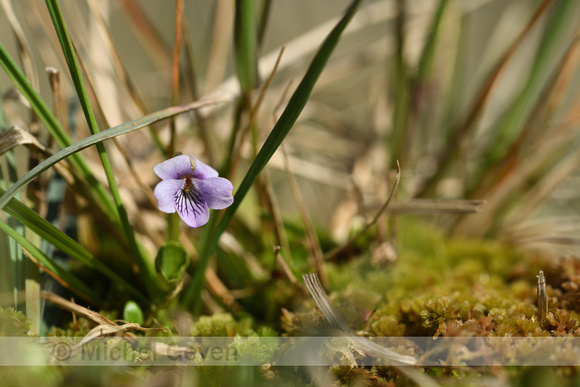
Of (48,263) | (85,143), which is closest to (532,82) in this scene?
(85,143)

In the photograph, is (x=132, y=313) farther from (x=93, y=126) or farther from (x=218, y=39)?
(x=218, y=39)

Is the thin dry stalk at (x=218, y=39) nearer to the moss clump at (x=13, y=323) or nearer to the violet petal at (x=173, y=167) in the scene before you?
the violet petal at (x=173, y=167)

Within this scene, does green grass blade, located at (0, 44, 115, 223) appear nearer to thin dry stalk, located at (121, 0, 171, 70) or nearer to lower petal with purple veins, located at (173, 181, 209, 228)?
lower petal with purple veins, located at (173, 181, 209, 228)

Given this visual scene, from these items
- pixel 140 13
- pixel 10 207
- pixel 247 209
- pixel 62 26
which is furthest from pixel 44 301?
pixel 140 13

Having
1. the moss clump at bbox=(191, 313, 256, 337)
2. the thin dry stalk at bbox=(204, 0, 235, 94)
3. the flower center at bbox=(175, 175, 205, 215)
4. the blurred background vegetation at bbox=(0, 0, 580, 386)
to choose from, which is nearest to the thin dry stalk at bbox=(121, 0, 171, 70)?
the blurred background vegetation at bbox=(0, 0, 580, 386)

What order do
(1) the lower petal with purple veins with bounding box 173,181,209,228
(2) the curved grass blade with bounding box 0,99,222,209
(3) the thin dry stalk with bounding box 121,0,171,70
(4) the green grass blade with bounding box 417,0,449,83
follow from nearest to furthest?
(2) the curved grass blade with bounding box 0,99,222,209 < (1) the lower petal with purple veins with bounding box 173,181,209,228 < (4) the green grass blade with bounding box 417,0,449,83 < (3) the thin dry stalk with bounding box 121,0,171,70

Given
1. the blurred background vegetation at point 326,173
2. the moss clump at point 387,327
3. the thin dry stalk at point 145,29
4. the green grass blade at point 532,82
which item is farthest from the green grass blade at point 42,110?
the green grass blade at point 532,82
